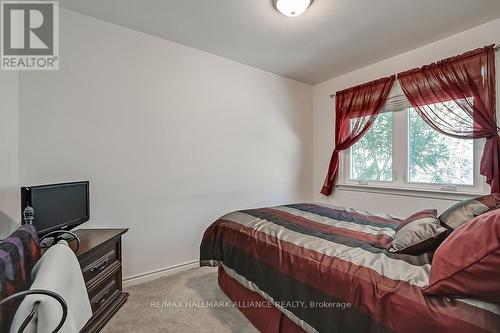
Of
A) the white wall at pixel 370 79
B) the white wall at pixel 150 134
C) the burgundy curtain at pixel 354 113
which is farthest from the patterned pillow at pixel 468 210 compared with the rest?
the white wall at pixel 150 134

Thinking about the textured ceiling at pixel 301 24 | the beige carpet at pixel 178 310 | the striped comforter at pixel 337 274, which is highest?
the textured ceiling at pixel 301 24

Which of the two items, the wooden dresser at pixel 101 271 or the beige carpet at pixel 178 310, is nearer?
the wooden dresser at pixel 101 271

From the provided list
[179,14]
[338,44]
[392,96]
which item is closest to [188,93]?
[179,14]

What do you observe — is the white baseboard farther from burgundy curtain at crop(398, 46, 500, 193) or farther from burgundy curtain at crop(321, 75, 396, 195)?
burgundy curtain at crop(398, 46, 500, 193)

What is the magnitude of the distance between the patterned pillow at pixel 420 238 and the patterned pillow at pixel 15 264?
163 centimetres

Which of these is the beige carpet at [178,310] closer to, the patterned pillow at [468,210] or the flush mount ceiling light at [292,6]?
the patterned pillow at [468,210]

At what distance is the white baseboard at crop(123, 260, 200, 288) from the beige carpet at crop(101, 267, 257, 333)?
71 millimetres

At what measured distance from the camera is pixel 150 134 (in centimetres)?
246

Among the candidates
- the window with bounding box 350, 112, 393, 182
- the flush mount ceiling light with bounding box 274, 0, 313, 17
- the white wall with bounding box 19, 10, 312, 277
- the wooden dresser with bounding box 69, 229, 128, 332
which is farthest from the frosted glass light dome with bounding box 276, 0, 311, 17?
the wooden dresser with bounding box 69, 229, 128, 332

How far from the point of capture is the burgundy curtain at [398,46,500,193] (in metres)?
2.16

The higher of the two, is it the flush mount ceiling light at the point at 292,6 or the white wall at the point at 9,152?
the flush mount ceiling light at the point at 292,6

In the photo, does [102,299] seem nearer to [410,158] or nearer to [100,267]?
[100,267]

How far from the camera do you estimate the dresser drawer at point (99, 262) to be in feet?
5.07

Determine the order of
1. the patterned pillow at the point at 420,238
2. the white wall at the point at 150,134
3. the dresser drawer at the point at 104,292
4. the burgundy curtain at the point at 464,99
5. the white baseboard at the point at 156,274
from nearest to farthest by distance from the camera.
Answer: the patterned pillow at the point at 420,238 < the dresser drawer at the point at 104,292 < the white wall at the point at 150,134 < the burgundy curtain at the point at 464,99 < the white baseboard at the point at 156,274
